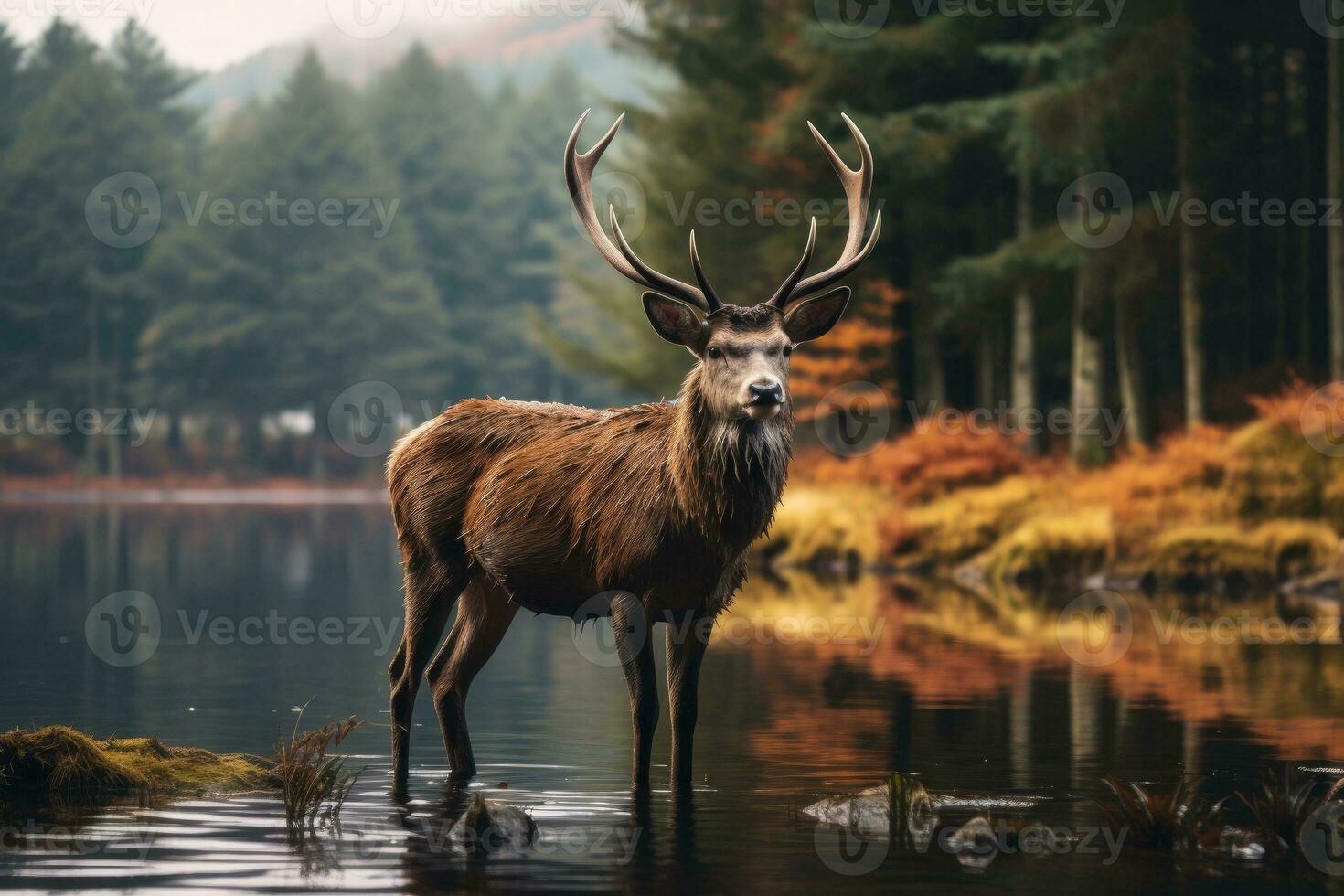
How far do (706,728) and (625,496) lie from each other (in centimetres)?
393

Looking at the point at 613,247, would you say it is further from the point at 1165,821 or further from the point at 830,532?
the point at 830,532

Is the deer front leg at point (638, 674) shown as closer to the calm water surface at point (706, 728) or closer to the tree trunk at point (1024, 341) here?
the calm water surface at point (706, 728)

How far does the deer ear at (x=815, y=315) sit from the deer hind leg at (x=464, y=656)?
2684mm

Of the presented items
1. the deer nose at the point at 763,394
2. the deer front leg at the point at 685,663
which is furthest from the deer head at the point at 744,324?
the deer front leg at the point at 685,663

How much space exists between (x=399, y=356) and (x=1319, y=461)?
222 ft

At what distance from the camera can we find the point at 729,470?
1172 cm

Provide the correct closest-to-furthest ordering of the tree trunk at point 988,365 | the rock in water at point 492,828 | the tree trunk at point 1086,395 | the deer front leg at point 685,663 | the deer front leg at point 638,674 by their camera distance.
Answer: the rock in water at point 492,828 < the deer front leg at point 638,674 < the deer front leg at point 685,663 < the tree trunk at point 1086,395 < the tree trunk at point 988,365

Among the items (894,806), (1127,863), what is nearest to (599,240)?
(894,806)

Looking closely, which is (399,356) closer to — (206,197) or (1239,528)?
(206,197)

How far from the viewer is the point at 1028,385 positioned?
1460 inches

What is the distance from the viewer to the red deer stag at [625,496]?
1175cm

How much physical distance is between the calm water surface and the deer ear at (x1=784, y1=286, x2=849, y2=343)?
2.63 metres

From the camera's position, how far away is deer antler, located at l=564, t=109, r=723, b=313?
1196cm

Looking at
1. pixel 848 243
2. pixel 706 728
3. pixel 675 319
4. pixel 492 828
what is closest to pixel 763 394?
pixel 675 319
